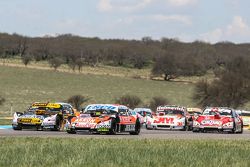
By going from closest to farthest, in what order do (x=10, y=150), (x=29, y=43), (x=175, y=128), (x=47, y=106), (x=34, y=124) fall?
(x=10, y=150) < (x=34, y=124) < (x=47, y=106) < (x=175, y=128) < (x=29, y=43)

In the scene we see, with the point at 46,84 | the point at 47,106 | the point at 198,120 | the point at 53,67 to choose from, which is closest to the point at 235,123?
the point at 198,120

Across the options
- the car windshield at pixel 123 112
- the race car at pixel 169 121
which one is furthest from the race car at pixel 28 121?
the race car at pixel 169 121

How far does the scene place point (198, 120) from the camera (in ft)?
112

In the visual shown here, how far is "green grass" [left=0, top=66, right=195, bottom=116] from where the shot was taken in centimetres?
8069

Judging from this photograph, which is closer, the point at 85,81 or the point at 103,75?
the point at 85,81

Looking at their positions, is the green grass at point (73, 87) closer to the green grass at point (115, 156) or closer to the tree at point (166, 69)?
the tree at point (166, 69)

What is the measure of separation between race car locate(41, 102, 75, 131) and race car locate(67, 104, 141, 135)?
7.20 ft

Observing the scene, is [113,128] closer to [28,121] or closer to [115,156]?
[28,121]

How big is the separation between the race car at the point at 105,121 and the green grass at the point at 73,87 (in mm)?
41478

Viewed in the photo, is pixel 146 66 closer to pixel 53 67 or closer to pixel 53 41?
pixel 53 67

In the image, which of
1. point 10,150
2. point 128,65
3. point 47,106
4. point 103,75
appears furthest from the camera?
point 128,65

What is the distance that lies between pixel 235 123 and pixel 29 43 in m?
140

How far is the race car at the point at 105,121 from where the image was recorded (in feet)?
89.8

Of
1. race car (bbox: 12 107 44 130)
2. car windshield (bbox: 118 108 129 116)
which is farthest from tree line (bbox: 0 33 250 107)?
car windshield (bbox: 118 108 129 116)
